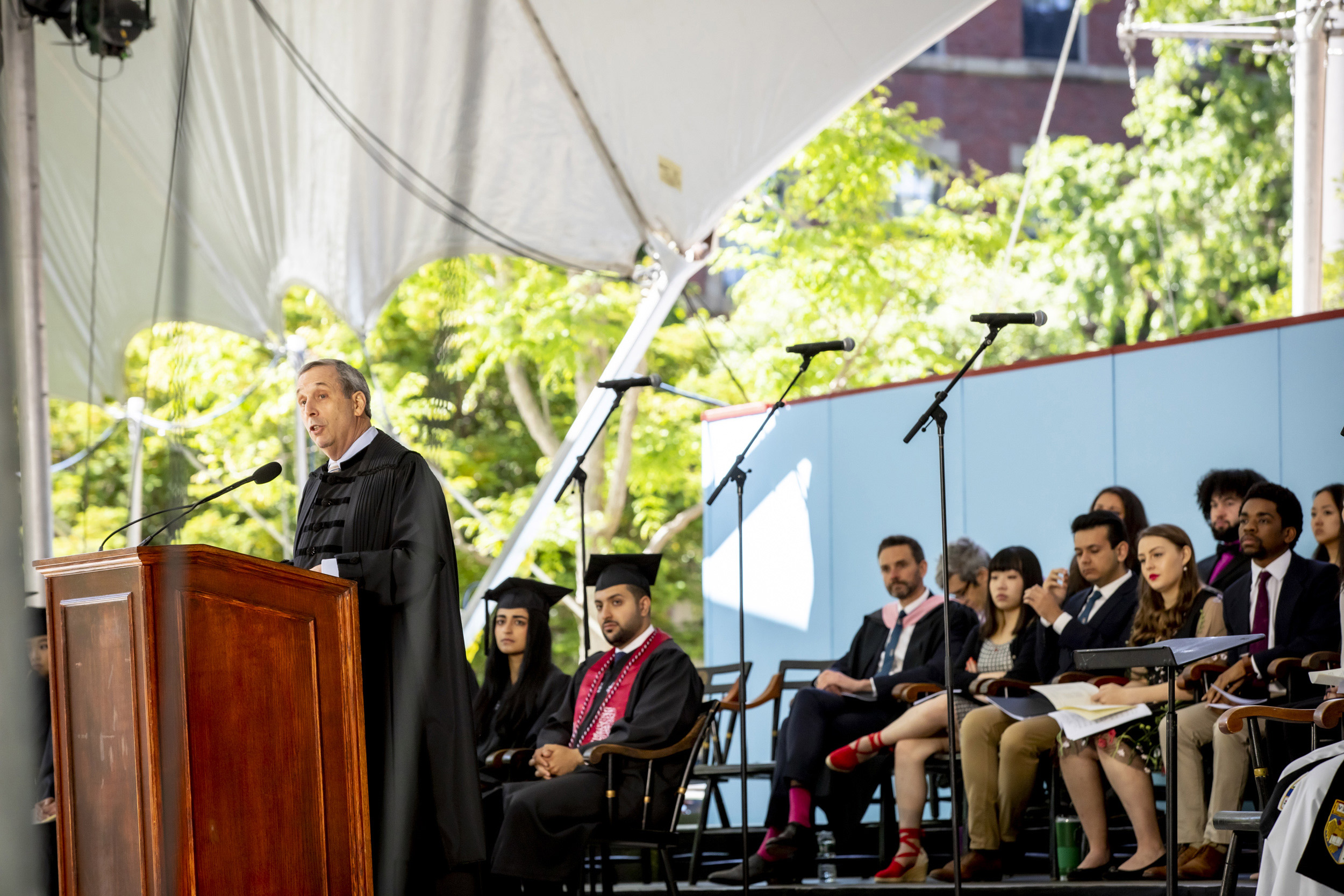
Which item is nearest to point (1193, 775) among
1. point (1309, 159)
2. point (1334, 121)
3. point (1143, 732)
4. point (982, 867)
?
point (1143, 732)

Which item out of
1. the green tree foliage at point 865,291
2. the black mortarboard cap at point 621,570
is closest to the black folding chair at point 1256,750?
the black mortarboard cap at point 621,570

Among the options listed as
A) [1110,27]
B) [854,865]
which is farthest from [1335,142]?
[1110,27]

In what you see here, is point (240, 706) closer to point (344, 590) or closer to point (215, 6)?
point (344, 590)

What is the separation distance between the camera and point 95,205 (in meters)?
1.56

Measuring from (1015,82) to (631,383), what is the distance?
1753cm

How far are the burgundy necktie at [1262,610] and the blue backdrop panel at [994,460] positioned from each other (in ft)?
2.43

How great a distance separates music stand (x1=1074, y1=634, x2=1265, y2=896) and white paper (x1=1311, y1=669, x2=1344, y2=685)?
0.21 meters

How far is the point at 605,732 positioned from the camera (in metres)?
5.32

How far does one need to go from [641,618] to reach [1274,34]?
6249 millimetres

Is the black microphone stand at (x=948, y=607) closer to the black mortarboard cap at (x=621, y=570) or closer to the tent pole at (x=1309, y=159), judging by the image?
the black mortarboard cap at (x=621, y=570)

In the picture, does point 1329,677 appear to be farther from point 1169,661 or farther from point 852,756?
point 852,756

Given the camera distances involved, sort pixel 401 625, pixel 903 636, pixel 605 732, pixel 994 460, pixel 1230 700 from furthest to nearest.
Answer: pixel 994 460 → pixel 903 636 → pixel 605 732 → pixel 1230 700 → pixel 401 625

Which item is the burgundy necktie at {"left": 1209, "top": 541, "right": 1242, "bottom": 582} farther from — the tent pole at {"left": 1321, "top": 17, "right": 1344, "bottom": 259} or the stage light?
the tent pole at {"left": 1321, "top": 17, "right": 1344, "bottom": 259}

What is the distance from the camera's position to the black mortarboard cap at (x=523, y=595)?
5.78 meters
